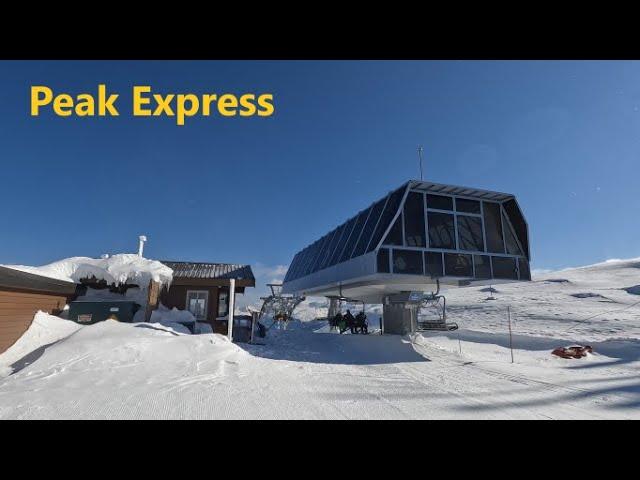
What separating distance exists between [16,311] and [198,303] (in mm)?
6566

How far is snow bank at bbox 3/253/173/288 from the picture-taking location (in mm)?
13195

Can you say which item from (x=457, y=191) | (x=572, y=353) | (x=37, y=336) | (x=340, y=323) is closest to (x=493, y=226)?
(x=457, y=191)

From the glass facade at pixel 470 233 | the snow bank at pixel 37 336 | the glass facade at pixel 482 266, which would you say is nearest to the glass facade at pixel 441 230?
the glass facade at pixel 470 233

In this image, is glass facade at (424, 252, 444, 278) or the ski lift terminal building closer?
the ski lift terminal building

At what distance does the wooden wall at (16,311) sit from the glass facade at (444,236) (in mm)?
11222

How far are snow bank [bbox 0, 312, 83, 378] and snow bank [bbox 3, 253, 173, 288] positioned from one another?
104 inches

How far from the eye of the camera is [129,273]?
541 inches

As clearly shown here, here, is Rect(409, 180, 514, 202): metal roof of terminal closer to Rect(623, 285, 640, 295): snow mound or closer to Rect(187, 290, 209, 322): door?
Rect(187, 290, 209, 322): door

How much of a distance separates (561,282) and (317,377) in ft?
195

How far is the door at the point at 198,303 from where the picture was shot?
15320 mm

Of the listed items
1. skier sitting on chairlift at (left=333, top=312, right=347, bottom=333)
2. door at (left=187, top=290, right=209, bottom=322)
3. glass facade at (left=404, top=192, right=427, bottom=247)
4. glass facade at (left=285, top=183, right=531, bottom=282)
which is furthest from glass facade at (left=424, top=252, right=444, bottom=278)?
door at (left=187, top=290, right=209, bottom=322)
